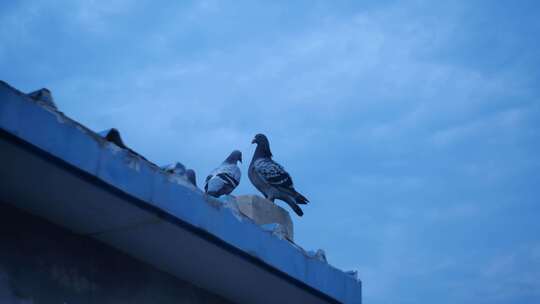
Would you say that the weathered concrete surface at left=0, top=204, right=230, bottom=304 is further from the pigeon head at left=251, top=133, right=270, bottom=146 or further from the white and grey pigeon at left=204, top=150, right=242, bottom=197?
the pigeon head at left=251, top=133, right=270, bottom=146

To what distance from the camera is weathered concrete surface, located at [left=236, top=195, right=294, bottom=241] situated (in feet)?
22.0

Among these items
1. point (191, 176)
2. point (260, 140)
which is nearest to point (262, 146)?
point (260, 140)

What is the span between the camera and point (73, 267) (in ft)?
13.5

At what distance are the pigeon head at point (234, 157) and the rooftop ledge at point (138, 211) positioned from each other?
2.94 metres

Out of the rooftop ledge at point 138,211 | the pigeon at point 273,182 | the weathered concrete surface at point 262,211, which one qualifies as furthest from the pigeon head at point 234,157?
the rooftop ledge at point 138,211

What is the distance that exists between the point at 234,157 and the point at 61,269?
176 inches

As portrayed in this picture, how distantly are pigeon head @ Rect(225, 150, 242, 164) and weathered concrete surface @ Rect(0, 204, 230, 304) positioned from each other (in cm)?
348

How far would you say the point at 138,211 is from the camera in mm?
4066

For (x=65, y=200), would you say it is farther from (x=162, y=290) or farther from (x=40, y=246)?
(x=162, y=290)

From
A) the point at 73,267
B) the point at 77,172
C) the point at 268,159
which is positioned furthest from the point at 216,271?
the point at 268,159

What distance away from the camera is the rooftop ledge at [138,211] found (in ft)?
11.7

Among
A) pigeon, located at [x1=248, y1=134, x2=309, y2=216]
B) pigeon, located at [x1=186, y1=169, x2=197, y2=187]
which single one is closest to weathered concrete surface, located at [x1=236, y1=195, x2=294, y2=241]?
pigeon, located at [x1=248, y1=134, x2=309, y2=216]

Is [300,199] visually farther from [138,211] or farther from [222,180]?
[138,211]

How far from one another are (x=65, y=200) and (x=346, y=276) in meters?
2.52
